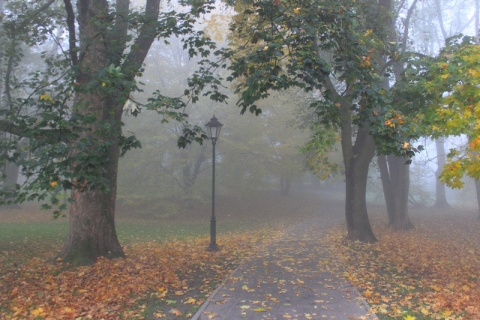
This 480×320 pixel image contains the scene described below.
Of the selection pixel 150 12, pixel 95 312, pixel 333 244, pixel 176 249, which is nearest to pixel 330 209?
pixel 333 244

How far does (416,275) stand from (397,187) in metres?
10.4

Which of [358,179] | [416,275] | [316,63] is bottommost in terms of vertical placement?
[416,275]

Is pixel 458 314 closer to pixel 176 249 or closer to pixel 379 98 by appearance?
pixel 379 98

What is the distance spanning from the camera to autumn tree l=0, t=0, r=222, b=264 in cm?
579

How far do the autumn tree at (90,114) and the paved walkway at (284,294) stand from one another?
252 centimetres

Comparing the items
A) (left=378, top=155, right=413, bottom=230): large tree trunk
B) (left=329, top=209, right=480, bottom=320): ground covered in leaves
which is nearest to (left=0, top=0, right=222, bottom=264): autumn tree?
(left=329, top=209, right=480, bottom=320): ground covered in leaves

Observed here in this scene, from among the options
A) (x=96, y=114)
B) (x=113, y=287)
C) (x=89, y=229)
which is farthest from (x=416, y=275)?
(x=96, y=114)

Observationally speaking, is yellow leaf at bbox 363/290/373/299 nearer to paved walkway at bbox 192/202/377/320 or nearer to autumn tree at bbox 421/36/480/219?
paved walkway at bbox 192/202/377/320

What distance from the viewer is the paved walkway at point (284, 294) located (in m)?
5.45

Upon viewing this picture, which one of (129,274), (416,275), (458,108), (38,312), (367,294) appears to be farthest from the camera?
(416,275)

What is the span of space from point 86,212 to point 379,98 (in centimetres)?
630

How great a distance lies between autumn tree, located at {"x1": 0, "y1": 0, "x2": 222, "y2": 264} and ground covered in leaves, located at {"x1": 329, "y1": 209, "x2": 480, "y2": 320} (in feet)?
14.2

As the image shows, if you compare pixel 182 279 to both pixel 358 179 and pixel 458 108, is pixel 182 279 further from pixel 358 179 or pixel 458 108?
pixel 358 179

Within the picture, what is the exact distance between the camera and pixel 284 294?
6441 millimetres
